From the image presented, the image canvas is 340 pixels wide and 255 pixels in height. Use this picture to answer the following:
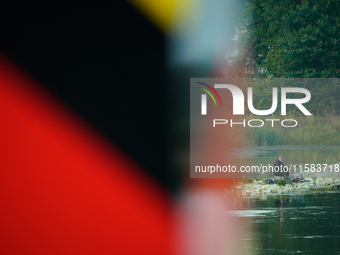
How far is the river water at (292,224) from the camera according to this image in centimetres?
804

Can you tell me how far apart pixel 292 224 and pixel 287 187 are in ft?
18.0

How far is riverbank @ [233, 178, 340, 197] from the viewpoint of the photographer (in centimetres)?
1449

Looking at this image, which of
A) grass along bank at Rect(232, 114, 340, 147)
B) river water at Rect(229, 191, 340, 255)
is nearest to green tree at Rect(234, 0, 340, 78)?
grass along bank at Rect(232, 114, 340, 147)

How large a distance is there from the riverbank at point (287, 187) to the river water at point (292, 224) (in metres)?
0.90

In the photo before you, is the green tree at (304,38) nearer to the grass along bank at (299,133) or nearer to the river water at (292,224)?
the grass along bank at (299,133)

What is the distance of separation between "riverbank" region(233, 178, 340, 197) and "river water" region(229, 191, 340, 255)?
90cm

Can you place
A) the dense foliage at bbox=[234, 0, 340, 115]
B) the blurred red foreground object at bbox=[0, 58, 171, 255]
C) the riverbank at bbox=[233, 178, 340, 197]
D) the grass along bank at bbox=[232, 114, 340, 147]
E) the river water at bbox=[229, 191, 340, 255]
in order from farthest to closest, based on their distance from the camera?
the dense foliage at bbox=[234, 0, 340, 115] → the grass along bank at bbox=[232, 114, 340, 147] → the riverbank at bbox=[233, 178, 340, 197] → the blurred red foreground object at bbox=[0, 58, 171, 255] → the river water at bbox=[229, 191, 340, 255]

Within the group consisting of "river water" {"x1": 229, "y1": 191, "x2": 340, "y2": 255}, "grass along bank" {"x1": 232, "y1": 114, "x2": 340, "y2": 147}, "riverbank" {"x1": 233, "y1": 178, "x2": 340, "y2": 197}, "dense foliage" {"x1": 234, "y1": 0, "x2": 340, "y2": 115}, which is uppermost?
"dense foliage" {"x1": 234, "y1": 0, "x2": 340, "y2": 115}

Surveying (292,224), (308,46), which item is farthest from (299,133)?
(292,224)

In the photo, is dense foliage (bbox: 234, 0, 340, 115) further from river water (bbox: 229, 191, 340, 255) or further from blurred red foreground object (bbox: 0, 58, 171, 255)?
blurred red foreground object (bbox: 0, 58, 171, 255)

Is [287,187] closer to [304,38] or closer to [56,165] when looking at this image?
[56,165]

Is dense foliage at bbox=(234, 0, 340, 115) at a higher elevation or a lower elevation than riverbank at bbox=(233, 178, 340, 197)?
higher

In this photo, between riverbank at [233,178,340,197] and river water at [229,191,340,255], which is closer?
river water at [229,191,340,255]

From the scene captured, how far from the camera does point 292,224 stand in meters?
9.80
